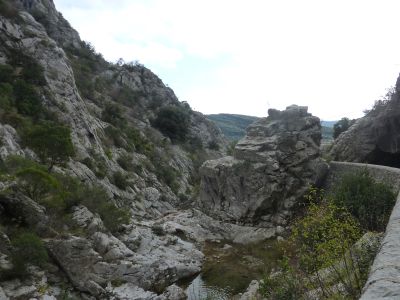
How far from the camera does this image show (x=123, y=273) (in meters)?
17.3

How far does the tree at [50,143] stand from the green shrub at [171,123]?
37193 mm

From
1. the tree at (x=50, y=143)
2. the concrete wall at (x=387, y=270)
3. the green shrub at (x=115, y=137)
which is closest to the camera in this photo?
the concrete wall at (x=387, y=270)

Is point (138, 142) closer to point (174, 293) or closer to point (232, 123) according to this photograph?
point (174, 293)

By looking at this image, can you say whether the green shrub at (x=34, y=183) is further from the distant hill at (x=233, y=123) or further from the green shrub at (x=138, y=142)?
the distant hill at (x=233, y=123)

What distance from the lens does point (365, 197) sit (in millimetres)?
21672

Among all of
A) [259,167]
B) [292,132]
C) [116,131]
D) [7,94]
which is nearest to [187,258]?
[259,167]

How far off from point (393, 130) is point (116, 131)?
27.9 metres

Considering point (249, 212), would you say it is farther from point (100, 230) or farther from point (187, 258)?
point (100, 230)

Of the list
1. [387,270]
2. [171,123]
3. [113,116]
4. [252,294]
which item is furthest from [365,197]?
[171,123]

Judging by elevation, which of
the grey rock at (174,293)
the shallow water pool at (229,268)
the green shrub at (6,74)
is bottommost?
the shallow water pool at (229,268)

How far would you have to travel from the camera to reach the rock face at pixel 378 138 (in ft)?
97.9

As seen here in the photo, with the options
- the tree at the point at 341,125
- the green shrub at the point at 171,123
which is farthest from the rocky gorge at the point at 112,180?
the tree at the point at 341,125

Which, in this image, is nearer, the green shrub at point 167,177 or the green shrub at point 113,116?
the green shrub at point 167,177

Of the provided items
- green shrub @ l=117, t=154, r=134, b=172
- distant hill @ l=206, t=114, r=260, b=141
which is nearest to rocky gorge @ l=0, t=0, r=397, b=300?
green shrub @ l=117, t=154, r=134, b=172
